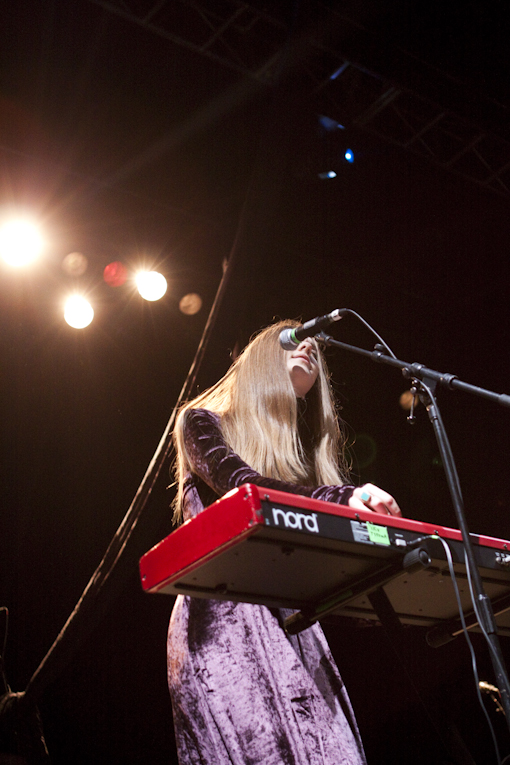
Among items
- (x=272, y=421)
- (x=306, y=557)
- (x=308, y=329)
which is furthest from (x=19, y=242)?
(x=306, y=557)

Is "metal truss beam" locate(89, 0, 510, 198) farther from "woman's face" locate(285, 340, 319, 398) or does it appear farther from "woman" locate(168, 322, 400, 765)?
"woman" locate(168, 322, 400, 765)

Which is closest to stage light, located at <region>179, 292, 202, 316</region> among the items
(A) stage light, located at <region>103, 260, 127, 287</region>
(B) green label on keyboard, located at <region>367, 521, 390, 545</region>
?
(A) stage light, located at <region>103, 260, 127, 287</region>

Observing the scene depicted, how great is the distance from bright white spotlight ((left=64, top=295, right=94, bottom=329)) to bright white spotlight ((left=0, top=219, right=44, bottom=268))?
1.37 feet

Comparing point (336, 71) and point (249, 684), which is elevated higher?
point (336, 71)

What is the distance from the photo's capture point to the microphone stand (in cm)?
111

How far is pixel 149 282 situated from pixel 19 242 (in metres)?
0.92

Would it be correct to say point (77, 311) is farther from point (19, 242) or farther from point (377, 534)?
point (377, 534)

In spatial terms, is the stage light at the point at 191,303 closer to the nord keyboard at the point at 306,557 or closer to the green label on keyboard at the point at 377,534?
the nord keyboard at the point at 306,557

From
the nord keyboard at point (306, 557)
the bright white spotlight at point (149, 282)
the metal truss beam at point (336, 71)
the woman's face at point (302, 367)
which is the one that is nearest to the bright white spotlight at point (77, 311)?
the bright white spotlight at point (149, 282)

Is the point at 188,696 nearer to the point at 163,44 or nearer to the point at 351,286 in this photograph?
the point at 163,44

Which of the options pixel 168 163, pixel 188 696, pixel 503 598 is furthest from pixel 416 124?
pixel 188 696

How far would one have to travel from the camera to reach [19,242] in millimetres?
4184

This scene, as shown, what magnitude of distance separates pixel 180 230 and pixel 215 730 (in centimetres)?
365

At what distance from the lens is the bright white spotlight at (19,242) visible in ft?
13.5
